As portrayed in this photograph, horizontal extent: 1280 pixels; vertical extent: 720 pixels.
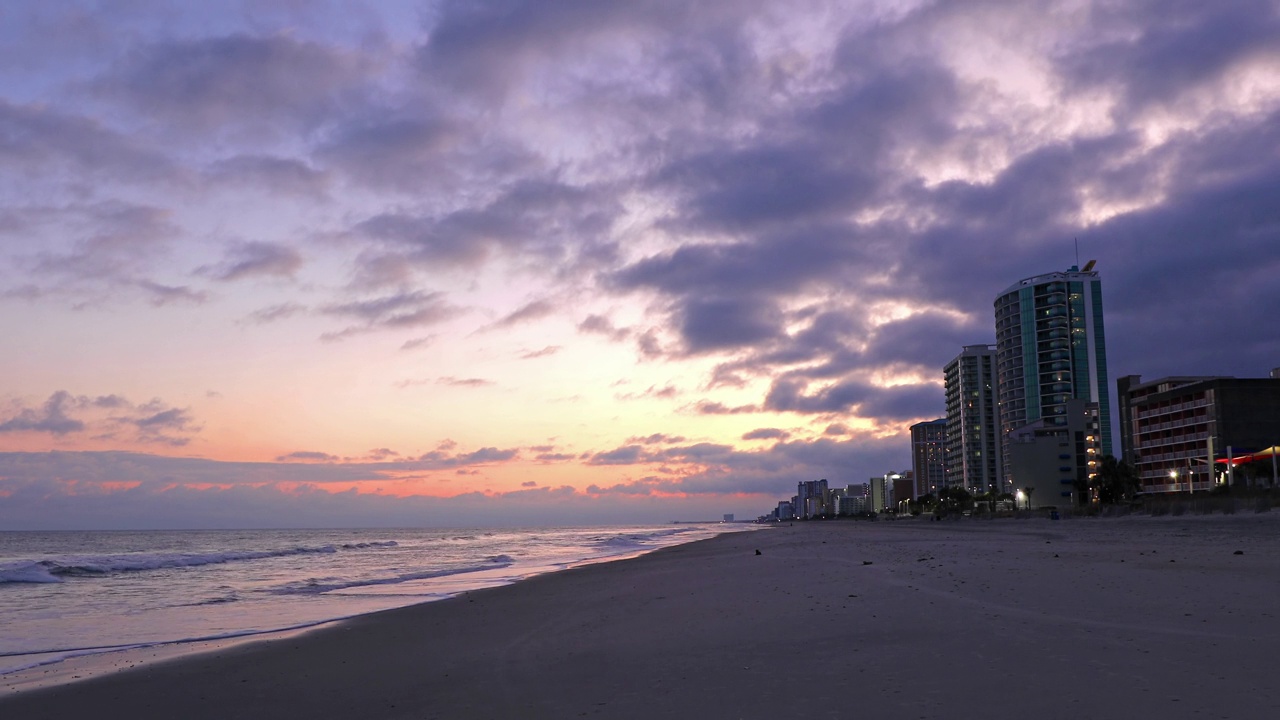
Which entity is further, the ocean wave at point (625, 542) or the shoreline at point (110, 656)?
the ocean wave at point (625, 542)

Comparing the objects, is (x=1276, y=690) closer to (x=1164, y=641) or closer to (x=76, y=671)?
(x=1164, y=641)

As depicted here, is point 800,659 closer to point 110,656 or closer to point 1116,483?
point 110,656

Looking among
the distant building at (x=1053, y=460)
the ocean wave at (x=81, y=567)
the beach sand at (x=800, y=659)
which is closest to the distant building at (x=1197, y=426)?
the distant building at (x=1053, y=460)

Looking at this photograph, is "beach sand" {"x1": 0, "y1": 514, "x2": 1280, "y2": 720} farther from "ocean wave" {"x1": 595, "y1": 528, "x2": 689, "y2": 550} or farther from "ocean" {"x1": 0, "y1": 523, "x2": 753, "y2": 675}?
"ocean wave" {"x1": 595, "y1": 528, "x2": 689, "y2": 550}

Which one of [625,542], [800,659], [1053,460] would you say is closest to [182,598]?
[800,659]

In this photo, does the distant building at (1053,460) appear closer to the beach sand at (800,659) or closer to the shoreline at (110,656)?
the beach sand at (800,659)

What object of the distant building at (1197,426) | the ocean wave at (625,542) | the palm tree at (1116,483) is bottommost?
the ocean wave at (625,542)

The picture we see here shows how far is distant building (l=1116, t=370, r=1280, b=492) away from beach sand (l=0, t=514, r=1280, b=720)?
13063cm

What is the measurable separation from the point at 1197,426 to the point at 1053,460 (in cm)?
3540

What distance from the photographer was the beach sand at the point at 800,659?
8.09 meters

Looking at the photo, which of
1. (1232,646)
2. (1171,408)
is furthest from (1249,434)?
(1232,646)

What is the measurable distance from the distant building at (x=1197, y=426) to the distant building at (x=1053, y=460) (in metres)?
17.9

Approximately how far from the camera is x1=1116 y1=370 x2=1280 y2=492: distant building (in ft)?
433

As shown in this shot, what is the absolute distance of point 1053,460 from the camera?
170625 mm
